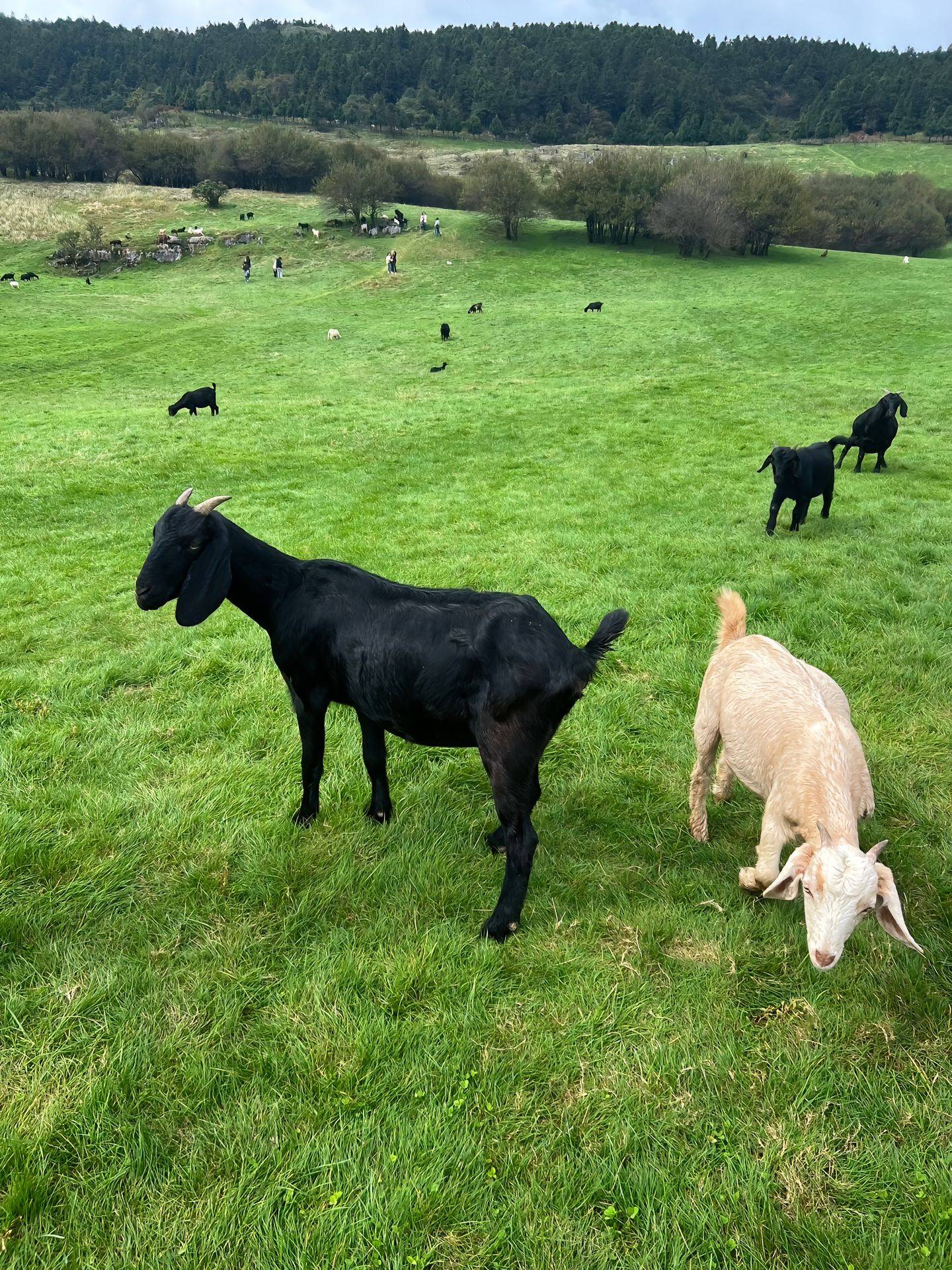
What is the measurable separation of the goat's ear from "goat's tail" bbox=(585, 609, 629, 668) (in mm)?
2308

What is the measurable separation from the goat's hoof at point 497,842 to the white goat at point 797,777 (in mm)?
1367

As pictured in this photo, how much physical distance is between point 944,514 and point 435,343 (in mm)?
27963

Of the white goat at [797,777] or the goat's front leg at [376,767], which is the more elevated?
the white goat at [797,777]

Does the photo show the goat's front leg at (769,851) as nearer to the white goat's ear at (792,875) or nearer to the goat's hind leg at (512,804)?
the white goat's ear at (792,875)

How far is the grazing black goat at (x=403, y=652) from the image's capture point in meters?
3.71

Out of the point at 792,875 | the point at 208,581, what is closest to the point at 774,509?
the point at 792,875

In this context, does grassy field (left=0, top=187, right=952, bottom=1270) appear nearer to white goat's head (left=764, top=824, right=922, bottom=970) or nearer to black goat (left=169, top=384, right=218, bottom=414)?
white goat's head (left=764, top=824, right=922, bottom=970)

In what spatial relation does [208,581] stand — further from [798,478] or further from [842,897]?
[798,478]

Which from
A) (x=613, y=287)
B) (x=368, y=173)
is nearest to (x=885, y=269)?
(x=613, y=287)

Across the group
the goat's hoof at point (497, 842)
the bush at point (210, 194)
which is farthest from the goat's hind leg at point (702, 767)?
the bush at point (210, 194)

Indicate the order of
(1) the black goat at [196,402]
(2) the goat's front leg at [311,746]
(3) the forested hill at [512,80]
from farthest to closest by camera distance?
(3) the forested hill at [512,80], (1) the black goat at [196,402], (2) the goat's front leg at [311,746]

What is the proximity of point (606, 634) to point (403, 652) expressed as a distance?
4.09 ft

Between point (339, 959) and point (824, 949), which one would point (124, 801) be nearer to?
point (339, 959)

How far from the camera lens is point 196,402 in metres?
22.3
